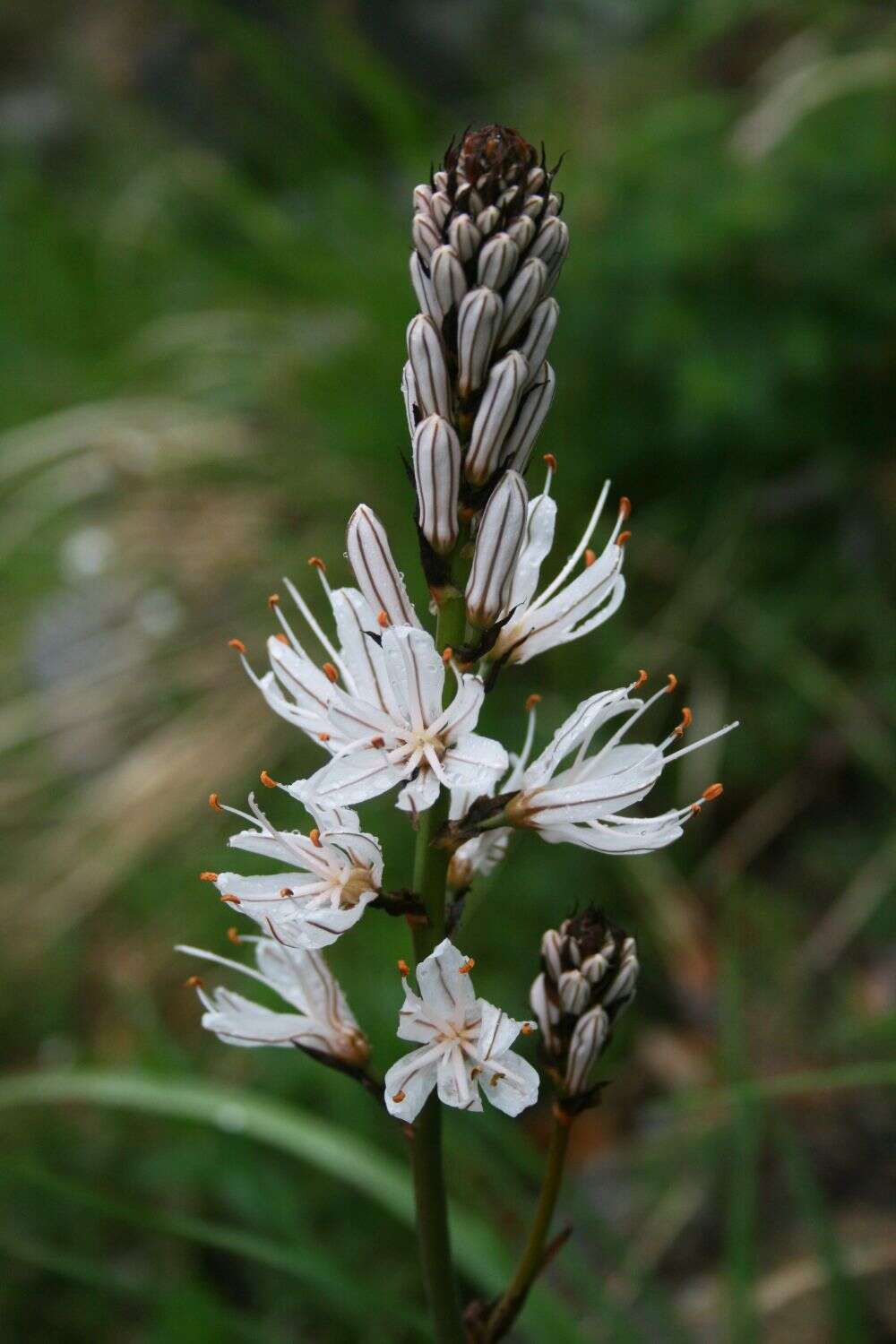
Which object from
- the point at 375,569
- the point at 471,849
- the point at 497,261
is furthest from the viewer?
the point at 471,849

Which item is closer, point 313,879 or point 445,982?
point 445,982

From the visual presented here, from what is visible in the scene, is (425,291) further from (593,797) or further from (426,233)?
(593,797)

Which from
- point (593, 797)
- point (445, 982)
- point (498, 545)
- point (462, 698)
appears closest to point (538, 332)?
point (498, 545)

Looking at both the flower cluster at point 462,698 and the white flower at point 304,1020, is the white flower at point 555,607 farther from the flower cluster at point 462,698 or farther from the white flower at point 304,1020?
the white flower at point 304,1020

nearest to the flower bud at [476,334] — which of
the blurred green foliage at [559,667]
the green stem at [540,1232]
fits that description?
the green stem at [540,1232]

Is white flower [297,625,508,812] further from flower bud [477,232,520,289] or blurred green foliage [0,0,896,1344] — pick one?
blurred green foliage [0,0,896,1344]
